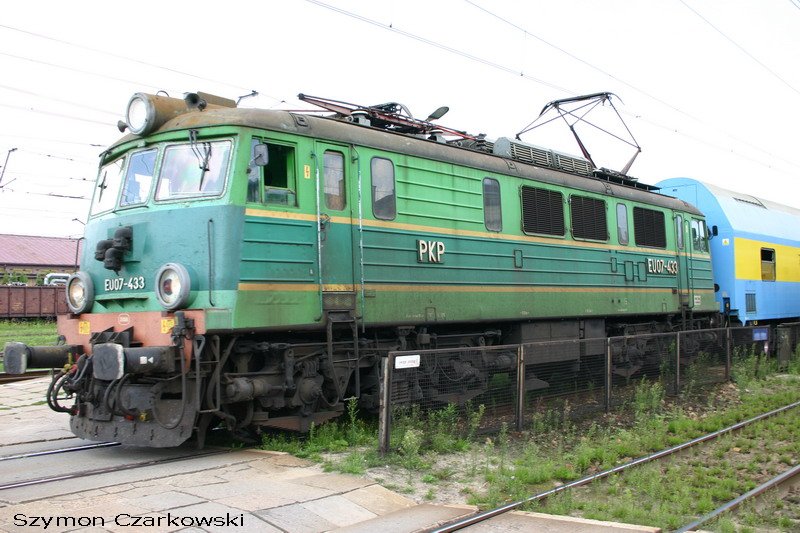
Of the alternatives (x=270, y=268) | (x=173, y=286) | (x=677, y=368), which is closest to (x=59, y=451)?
(x=173, y=286)

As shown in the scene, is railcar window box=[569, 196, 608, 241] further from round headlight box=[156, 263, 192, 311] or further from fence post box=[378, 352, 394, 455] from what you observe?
round headlight box=[156, 263, 192, 311]

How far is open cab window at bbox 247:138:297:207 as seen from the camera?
8.20 meters

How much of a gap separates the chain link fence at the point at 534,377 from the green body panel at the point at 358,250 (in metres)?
0.99

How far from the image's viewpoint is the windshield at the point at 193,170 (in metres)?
8.12

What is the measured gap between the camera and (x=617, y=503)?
6.70 metres

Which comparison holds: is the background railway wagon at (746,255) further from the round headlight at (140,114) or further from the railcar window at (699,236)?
the round headlight at (140,114)

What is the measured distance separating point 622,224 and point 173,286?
9789 mm

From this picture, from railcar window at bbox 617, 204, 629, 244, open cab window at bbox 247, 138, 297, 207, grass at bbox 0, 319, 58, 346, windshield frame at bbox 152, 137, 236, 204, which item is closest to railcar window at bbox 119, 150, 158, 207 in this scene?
windshield frame at bbox 152, 137, 236, 204

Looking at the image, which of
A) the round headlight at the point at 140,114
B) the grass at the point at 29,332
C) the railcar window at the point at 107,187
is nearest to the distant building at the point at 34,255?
the grass at the point at 29,332

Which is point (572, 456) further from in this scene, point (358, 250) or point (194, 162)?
point (194, 162)

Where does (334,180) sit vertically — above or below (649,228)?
below

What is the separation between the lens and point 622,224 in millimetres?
14617

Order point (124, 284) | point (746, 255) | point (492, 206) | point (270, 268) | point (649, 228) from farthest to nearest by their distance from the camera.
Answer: point (746, 255) < point (649, 228) < point (492, 206) < point (124, 284) < point (270, 268)

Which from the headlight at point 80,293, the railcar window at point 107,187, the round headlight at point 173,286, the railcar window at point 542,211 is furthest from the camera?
the railcar window at point 542,211
